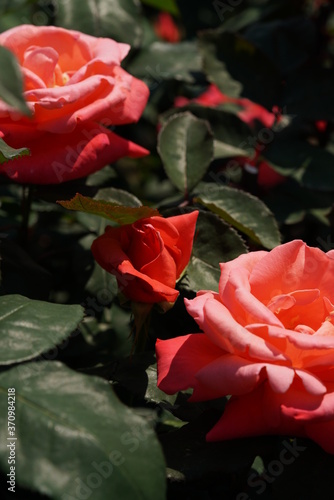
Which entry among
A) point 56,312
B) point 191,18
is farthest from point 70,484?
point 191,18

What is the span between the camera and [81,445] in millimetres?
570

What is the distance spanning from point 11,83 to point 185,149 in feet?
1.76

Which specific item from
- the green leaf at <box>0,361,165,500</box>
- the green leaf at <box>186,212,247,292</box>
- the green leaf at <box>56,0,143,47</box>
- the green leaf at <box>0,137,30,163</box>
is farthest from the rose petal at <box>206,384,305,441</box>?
the green leaf at <box>56,0,143,47</box>

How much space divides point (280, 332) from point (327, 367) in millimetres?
60

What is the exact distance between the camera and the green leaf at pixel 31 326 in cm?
65

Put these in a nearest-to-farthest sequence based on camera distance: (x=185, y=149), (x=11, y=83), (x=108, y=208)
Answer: (x=11, y=83)
(x=108, y=208)
(x=185, y=149)

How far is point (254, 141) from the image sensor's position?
1.18 meters

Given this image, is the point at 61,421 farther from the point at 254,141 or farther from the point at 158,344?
the point at 254,141

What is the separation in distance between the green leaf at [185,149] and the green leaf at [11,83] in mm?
Answer: 480

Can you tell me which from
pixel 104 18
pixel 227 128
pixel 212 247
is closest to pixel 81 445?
pixel 212 247

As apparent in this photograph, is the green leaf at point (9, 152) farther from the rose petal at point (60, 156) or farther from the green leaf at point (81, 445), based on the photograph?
Answer: the green leaf at point (81, 445)

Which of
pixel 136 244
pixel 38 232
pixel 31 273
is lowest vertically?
pixel 38 232

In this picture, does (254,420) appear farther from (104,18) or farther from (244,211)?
(104,18)

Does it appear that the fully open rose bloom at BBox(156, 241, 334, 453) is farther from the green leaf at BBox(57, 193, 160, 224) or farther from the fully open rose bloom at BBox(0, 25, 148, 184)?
the fully open rose bloom at BBox(0, 25, 148, 184)
